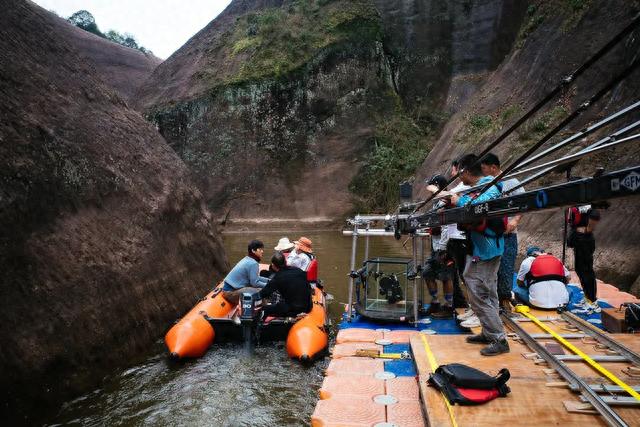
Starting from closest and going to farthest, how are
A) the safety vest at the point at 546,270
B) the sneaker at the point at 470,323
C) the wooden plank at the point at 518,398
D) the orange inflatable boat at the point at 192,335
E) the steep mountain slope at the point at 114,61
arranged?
the wooden plank at the point at 518,398
the sneaker at the point at 470,323
the safety vest at the point at 546,270
the orange inflatable boat at the point at 192,335
the steep mountain slope at the point at 114,61

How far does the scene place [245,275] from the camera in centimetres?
879

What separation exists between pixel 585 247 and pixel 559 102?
11.7m

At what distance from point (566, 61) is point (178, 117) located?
23.1m

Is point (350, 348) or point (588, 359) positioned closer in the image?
point (588, 359)

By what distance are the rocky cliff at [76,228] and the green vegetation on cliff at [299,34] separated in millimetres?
20427

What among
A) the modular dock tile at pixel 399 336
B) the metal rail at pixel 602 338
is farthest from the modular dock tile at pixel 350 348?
the metal rail at pixel 602 338

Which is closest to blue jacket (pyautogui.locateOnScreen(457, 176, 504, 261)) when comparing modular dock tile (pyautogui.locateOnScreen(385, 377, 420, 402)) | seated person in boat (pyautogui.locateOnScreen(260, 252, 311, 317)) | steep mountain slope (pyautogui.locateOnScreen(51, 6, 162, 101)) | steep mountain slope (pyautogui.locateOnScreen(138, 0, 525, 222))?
modular dock tile (pyautogui.locateOnScreen(385, 377, 420, 402))

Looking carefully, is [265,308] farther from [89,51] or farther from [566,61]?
[89,51]

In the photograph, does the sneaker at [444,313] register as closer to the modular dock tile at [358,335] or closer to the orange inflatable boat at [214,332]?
the modular dock tile at [358,335]

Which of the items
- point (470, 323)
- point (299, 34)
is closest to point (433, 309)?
point (470, 323)

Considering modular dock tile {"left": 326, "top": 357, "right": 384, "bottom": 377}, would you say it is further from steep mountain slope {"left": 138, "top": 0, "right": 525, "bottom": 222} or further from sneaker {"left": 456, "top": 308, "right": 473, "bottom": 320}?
steep mountain slope {"left": 138, "top": 0, "right": 525, "bottom": 222}

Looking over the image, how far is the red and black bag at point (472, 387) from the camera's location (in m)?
3.77

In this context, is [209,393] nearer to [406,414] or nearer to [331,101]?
[406,414]

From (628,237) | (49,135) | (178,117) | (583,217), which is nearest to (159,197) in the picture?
(49,135)
